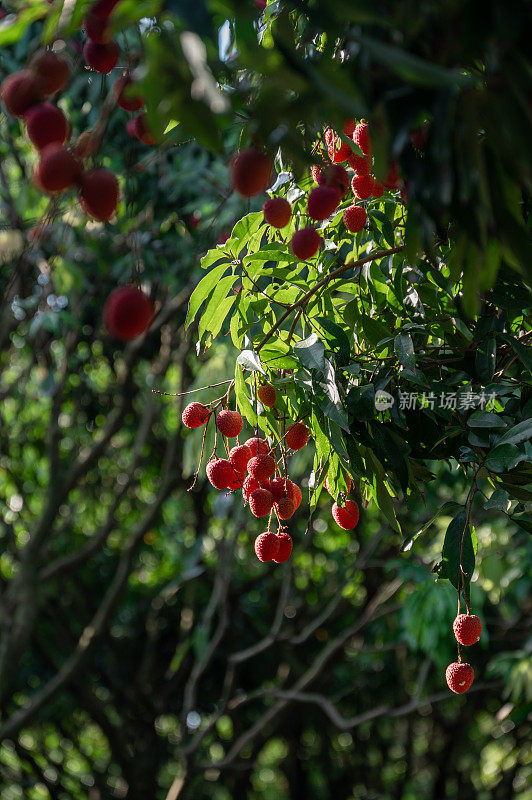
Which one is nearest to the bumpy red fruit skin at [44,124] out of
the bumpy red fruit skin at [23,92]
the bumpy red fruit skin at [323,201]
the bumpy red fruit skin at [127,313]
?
the bumpy red fruit skin at [23,92]

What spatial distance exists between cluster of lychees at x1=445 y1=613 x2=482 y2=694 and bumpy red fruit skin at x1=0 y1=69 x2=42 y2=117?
30.8 inches

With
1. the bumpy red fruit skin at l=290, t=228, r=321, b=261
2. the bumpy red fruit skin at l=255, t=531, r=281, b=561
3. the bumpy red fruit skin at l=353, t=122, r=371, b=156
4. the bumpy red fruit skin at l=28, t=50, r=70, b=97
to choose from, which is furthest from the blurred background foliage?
the bumpy red fruit skin at l=255, t=531, r=281, b=561

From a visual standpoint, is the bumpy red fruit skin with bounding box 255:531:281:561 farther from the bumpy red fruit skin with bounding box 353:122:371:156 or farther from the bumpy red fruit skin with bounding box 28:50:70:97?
the bumpy red fruit skin with bounding box 28:50:70:97

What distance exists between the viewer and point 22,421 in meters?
4.28

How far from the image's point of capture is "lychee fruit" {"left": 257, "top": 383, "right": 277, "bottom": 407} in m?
1.01

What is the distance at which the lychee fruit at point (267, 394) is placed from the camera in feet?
3.32

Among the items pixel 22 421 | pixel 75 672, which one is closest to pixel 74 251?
pixel 22 421

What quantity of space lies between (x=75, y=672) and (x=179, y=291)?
165 centimetres

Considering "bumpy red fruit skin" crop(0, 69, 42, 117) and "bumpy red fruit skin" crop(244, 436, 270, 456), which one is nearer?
"bumpy red fruit skin" crop(0, 69, 42, 117)

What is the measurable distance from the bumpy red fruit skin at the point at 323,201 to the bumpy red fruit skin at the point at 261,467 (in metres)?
0.32

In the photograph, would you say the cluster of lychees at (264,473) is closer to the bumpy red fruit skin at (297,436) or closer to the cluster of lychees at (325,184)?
the bumpy red fruit skin at (297,436)

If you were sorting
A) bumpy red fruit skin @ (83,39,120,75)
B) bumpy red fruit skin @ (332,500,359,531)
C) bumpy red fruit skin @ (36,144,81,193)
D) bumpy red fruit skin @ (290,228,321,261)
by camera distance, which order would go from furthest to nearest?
bumpy red fruit skin @ (332,500,359,531) < bumpy red fruit skin @ (290,228,321,261) < bumpy red fruit skin @ (83,39,120,75) < bumpy red fruit skin @ (36,144,81,193)

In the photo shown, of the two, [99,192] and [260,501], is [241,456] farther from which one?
[99,192]

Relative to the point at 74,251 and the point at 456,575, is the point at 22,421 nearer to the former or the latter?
the point at 74,251
